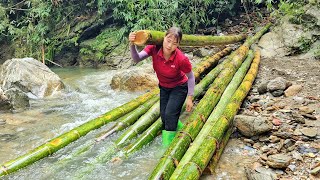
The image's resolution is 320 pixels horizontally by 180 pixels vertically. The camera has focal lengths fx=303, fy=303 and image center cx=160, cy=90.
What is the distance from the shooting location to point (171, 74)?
3.75 m

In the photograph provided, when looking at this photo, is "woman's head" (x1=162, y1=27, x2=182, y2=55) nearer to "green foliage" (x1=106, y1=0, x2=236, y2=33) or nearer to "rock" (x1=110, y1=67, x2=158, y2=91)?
"rock" (x1=110, y1=67, x2=158, y2=91)

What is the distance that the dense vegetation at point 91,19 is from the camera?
1126 cm

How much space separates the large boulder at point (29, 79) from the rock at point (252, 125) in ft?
17.9

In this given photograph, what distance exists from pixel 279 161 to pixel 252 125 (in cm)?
81

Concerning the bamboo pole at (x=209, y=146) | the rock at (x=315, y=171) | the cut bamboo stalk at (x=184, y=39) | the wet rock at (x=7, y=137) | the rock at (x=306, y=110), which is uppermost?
the cut bamboo stalk at (x=184, y=39)

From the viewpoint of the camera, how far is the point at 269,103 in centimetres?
511

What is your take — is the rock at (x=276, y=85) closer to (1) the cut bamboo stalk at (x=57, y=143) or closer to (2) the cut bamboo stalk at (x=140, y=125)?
(2) the cut bamboo stalk at (x=140, y=125)

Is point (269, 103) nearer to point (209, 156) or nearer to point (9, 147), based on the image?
point (209, 156)

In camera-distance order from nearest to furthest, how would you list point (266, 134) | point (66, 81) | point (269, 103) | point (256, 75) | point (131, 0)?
1. point (266, 134)
2. point (269, 103)
3. point (256, 75)
4. point (66, 81)
5. point (131, 0)

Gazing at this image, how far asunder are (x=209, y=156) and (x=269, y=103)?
7.48ft

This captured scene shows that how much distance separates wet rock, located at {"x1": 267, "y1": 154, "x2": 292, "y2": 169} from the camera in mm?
3207

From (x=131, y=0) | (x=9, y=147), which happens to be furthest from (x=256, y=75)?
(x=131, y=0)

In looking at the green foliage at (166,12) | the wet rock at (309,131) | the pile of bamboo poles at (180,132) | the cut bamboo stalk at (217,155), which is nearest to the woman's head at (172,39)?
the pile of bamboo poles at (180,132)

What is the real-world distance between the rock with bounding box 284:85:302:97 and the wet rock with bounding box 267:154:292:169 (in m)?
2.25
